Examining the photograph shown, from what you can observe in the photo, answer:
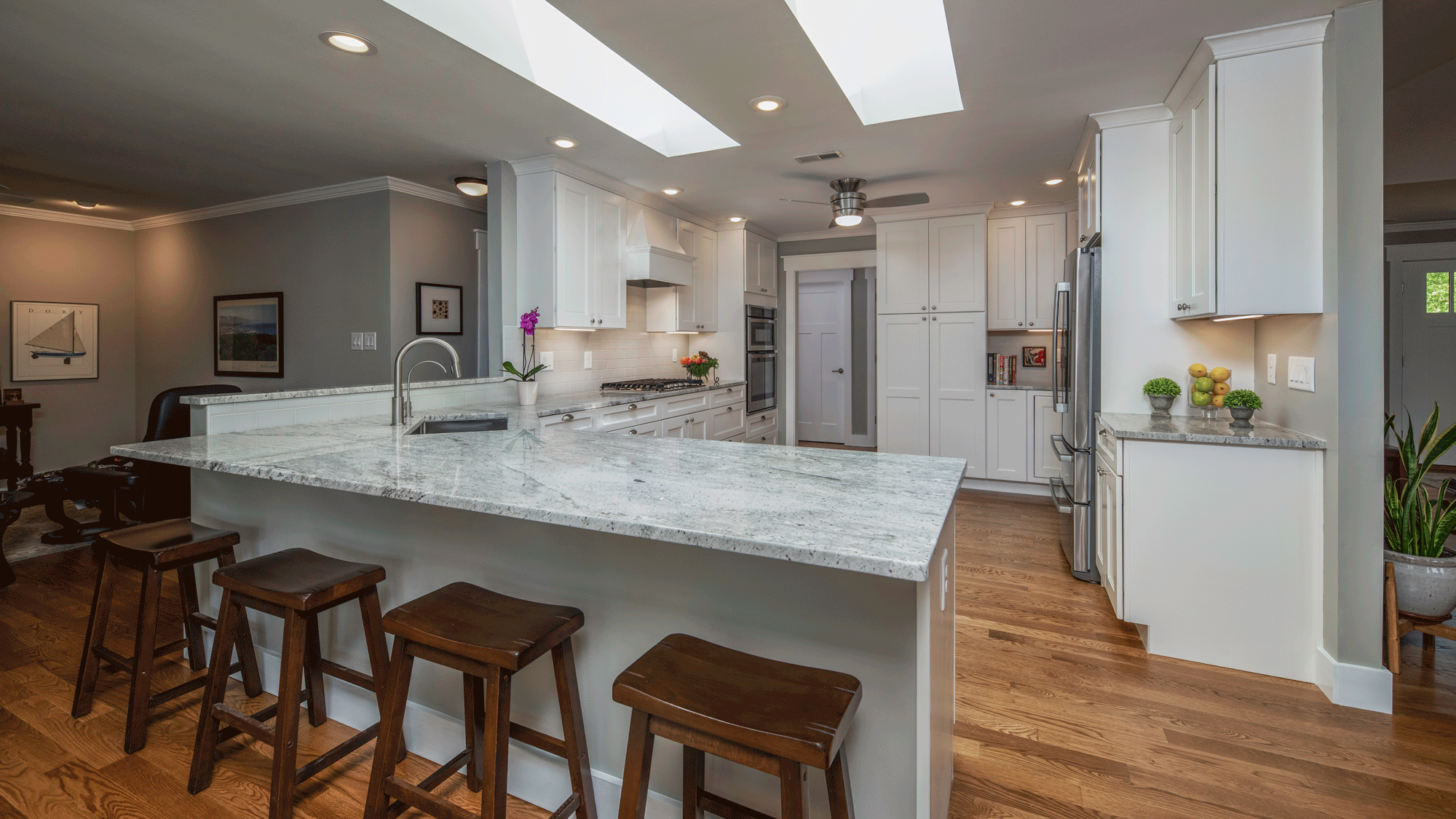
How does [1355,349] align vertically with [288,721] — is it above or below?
above

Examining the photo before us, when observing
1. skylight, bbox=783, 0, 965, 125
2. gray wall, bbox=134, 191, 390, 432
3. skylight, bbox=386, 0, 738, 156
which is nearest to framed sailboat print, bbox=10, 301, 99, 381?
gray wall, bbox=134, 191, 390, 432

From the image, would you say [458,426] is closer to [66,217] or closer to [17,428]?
[17,428]

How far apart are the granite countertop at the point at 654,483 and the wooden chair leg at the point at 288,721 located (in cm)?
36

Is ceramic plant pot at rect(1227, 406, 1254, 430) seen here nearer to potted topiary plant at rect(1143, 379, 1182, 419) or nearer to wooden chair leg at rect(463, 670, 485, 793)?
potted topiary plant at rect(1143, 379, 1182, 419)

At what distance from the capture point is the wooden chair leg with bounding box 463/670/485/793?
1.59m

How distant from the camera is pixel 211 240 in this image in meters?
5.26

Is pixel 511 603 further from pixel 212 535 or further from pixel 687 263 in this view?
pixel 687 263

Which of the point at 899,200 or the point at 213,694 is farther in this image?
the point at 899,200

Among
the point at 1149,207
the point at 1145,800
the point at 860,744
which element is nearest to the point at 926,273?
the point at 1149,207

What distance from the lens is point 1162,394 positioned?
2.97 metres

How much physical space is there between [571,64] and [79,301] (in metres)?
5.42

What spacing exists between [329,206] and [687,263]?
258 cm

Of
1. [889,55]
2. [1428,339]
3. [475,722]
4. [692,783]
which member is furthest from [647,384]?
[1428,339]

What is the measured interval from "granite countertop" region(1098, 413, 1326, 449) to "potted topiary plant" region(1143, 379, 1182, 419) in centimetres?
7
